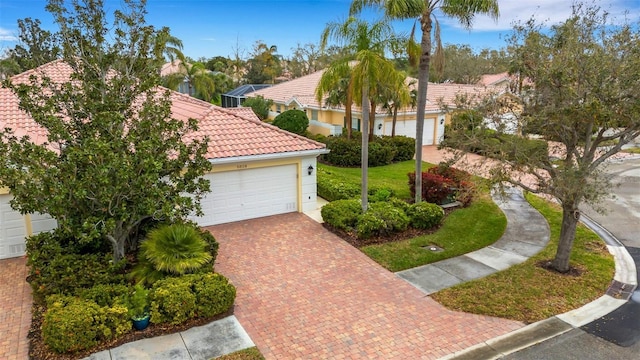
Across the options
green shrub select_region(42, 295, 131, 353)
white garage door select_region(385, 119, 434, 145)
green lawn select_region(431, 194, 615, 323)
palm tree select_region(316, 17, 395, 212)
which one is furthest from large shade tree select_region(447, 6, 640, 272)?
white garage door select_region(385, 119, 434, 145)

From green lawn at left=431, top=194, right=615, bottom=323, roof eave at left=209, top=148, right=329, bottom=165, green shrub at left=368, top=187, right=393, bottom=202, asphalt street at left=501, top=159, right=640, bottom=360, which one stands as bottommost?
asphalt street at left=501, top=159, right=640, bottom=360

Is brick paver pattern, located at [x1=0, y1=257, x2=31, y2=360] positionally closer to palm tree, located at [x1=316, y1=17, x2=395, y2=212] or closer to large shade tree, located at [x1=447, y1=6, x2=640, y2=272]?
palm tree, located at [x1=316, y1=17, x2=395, y2=212]

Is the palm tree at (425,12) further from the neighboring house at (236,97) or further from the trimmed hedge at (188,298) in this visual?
the neighboring house at (236,97)

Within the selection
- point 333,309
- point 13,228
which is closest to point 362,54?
point 333,309

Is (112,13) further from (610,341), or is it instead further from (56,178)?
(610,341)

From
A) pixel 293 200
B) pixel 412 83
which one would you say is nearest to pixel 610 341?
pixel 293 200

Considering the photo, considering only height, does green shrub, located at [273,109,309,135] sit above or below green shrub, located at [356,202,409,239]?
above
